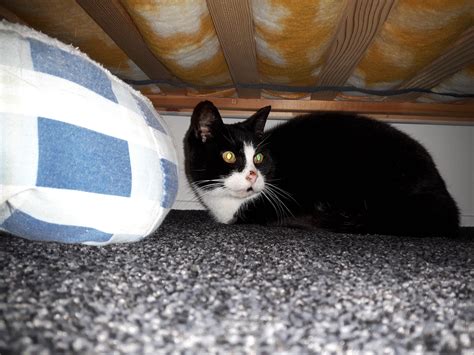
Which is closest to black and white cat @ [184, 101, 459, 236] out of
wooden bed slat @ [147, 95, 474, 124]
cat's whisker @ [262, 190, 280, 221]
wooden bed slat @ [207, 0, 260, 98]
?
cat's whisker @ [262, 190, 280, 221]

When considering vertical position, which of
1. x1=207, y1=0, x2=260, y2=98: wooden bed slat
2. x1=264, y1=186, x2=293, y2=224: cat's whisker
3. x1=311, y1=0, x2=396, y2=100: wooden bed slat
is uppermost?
x1=311, y1=0, x2=396, y2=100: wooden bed slat

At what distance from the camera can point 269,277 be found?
566mm

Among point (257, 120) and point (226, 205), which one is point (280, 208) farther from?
point (257, 120)

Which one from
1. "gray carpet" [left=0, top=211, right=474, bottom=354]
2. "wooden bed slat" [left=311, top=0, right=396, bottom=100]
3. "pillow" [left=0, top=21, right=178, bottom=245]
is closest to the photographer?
"gray carpet" [left=0, top=211, right=474, bottom=354]

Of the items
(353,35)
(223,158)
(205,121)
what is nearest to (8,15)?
(205,121)

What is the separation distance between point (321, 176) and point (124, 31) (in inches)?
37.2

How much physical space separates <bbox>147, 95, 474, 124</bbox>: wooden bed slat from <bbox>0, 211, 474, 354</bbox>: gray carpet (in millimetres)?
1209

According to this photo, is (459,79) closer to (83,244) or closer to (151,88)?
(151,88)

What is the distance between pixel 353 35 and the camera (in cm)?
107

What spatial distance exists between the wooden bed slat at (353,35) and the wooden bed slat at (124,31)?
2.25 feet

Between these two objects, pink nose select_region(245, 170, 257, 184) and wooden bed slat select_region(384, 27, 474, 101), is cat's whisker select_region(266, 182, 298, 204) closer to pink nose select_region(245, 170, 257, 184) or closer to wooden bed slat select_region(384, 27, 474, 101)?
pink nose select_region(245, 170, 257, 184)

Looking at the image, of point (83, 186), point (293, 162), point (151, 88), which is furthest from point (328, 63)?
point (83, 186)

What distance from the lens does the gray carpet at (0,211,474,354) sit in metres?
0.35

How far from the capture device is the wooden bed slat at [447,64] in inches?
43.0
